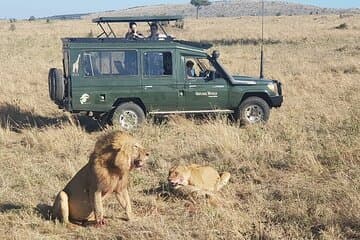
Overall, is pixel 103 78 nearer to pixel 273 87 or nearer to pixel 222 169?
pixel 273 87

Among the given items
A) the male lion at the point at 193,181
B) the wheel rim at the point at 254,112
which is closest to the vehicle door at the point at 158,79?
the wheel rim at the point at 254,112

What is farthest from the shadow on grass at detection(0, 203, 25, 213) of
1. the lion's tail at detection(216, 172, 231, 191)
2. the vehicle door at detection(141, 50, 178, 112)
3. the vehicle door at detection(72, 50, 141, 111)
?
the vehicle door at detection(141, 50, 178, 112)

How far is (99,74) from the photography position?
1087 centimetres

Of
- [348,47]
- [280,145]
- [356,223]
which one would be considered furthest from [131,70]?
[348,47]

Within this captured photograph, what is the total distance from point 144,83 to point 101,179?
18.7ft

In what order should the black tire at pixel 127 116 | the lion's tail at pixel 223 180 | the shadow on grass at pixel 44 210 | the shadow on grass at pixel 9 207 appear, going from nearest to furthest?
the shadow on grass at pixel 44 210 → the shadow on grass at pixel 9 207 → the lion's tail at pixel 223 180 → the black tire at pixel 127 116

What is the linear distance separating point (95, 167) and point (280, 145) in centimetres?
431

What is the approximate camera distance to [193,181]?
22.4ft

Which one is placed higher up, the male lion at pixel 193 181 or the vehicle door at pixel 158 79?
the vehicle door at pixel 158 79

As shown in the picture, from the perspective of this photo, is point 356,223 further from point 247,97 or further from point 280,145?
point 247,97

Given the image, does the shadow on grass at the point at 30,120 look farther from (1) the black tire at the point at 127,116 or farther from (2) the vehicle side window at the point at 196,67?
(2) the vehicle side window at the point at 196,67

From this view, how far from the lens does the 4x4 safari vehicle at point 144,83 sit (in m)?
10.8

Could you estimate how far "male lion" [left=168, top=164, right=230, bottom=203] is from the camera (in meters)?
6.71

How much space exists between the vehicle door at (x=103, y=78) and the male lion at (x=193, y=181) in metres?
4.27
